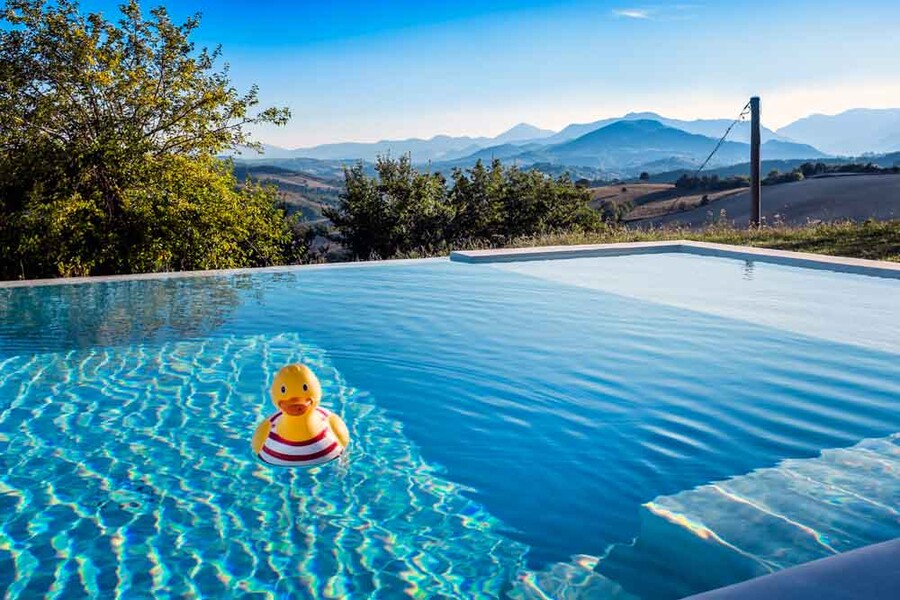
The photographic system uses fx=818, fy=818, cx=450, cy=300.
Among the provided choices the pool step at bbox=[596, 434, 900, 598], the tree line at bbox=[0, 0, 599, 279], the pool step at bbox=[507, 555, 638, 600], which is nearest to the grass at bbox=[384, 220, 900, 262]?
the tree line at bbox=[0, 0, 599, 279]

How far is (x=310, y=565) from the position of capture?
294 cm

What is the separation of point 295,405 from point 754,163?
13.3 meters

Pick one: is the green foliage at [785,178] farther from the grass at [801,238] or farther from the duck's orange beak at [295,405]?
the duck's orange beak at [295,405]

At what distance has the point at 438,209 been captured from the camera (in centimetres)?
1661

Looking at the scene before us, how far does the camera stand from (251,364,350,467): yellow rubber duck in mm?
3775

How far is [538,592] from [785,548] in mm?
920

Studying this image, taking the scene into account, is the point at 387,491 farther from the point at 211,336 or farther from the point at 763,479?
the point at 211,336

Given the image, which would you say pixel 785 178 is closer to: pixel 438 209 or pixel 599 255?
pixel 438 209

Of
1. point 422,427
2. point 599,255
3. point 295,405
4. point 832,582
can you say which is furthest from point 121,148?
point 832,582

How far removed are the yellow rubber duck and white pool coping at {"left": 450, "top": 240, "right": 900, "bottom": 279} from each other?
733 centimetres

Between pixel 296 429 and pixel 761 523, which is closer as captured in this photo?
pixel 761 523

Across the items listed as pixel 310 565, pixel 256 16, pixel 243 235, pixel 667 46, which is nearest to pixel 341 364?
pixel 310 565

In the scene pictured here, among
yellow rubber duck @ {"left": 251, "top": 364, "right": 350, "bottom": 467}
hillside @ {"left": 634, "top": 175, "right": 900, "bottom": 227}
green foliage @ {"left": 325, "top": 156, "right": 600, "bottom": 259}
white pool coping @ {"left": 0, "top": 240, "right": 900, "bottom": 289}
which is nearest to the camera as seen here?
yellow rubber duck @ {"left": 251, "top": 364, "right": 350, "bottom": 467}

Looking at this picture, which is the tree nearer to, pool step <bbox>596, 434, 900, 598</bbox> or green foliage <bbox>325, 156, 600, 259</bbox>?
green foliage <bbox>325, 156, 600, 259</bbox>
